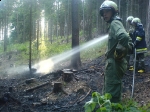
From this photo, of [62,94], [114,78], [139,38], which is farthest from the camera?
[139,38]

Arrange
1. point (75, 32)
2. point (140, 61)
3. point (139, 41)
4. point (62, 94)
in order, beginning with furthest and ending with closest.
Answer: point (75, 32), point (140, 61), point (139, 41), point (62, 94)

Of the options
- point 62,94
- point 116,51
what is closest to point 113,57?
point 116,51

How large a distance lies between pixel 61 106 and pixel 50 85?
85.7 inches

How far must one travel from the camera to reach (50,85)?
28.9ft

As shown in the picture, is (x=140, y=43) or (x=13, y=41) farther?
(x=13, y=41)

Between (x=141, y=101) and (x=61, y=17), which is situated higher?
(x=61, y=17)

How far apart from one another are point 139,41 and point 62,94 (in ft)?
12.8

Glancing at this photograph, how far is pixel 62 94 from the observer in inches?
312

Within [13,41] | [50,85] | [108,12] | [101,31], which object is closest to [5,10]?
[13,41]

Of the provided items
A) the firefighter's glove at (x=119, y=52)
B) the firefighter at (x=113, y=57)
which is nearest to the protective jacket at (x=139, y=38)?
the firefighter at (x=113, y=57)

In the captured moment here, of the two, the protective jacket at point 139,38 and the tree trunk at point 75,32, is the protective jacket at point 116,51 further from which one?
the tree trunk at point 75,32

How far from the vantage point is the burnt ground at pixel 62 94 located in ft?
21.4

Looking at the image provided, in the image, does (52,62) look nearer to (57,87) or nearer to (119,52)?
(57,87)

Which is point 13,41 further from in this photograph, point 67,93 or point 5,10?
point 67,93
